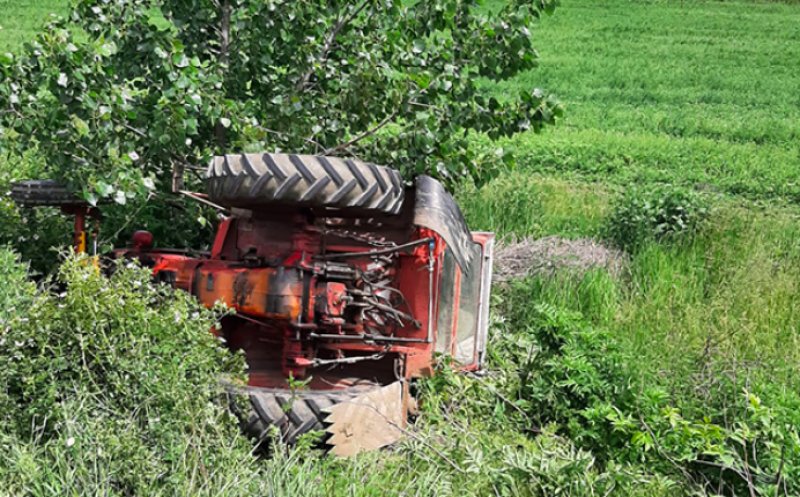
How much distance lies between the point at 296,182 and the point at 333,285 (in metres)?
0.64

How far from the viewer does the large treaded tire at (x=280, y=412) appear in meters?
4.41

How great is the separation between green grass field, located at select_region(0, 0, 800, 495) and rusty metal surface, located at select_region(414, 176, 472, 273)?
2.66ft

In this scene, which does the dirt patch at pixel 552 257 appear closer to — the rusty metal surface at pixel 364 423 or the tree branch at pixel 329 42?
the tree branch at pixel 329 42

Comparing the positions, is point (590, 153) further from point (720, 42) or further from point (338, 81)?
point (720, 42)

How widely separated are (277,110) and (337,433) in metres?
2.74

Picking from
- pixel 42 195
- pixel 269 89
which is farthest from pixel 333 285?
pixel 269 89

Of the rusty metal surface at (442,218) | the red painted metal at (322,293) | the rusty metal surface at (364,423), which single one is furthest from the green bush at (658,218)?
the rusty metal surface at (364,423)

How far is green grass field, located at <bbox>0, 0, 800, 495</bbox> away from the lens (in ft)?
13.4

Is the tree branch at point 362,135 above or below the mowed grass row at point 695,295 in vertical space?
above

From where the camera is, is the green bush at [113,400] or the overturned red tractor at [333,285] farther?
the overturned red tractor at [333,285]

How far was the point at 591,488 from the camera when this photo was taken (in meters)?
3.87

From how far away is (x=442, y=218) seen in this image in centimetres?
471

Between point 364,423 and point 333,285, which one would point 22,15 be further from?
point 364,423

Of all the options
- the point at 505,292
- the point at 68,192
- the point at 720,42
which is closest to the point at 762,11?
the point at 720,42
